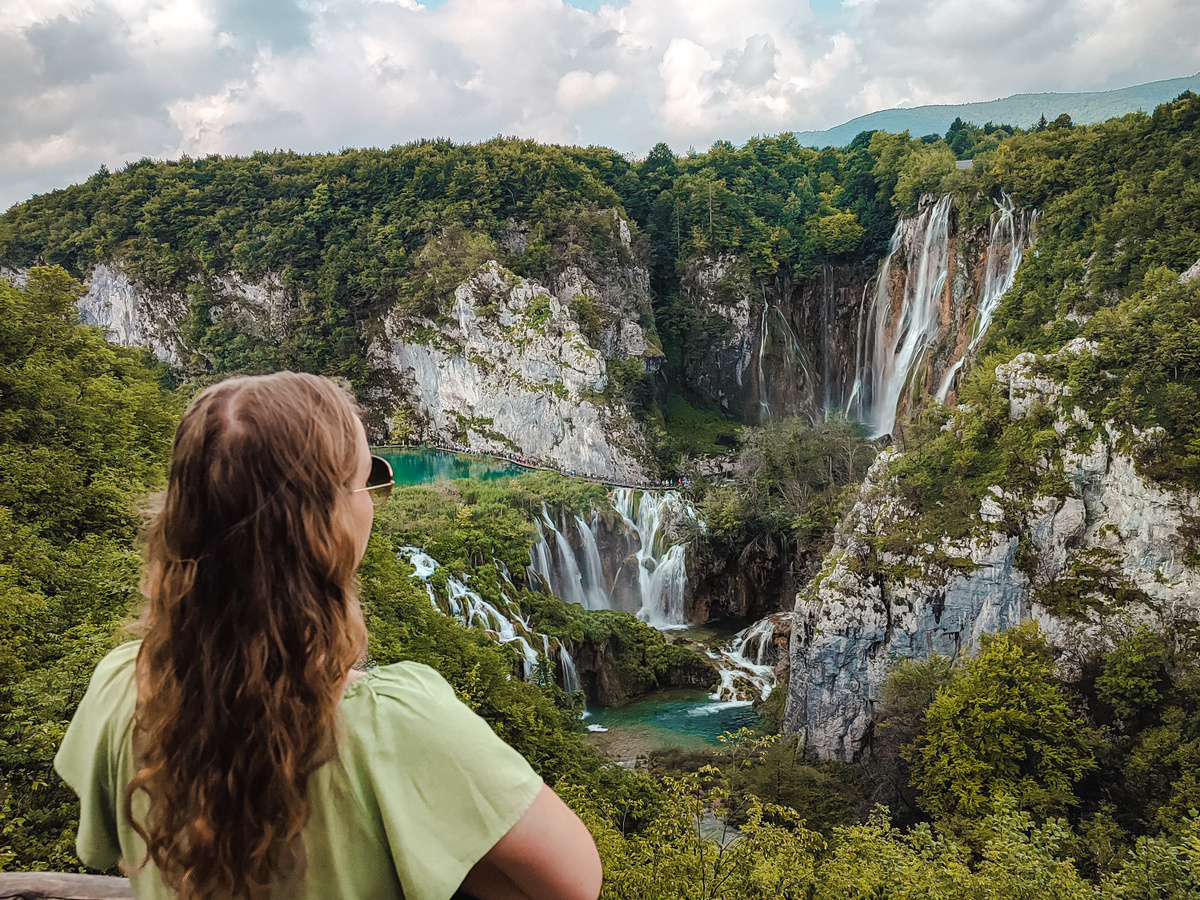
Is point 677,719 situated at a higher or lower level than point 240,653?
lower

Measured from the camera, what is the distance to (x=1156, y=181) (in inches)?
899

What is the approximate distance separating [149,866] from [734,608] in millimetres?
27057

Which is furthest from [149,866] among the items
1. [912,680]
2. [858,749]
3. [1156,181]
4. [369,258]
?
[369,258]

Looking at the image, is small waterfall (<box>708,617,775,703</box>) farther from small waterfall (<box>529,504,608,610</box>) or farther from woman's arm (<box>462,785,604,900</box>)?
woman's arm (<box>462,785,604,900</box>)

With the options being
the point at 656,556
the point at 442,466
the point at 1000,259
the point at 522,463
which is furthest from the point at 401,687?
the point at 442,466

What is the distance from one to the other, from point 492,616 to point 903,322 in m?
25.2

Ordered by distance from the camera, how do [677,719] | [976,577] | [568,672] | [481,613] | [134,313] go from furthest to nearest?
1. [134,313]
2. [568,672]
3. [677,719]
4. [481,613]
5. [976,577]

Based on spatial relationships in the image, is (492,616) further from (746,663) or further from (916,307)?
(916,307)

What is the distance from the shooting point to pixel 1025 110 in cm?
9662

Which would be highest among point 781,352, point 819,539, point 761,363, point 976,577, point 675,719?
point 781,352

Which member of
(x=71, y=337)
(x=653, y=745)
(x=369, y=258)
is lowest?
(x=653, y=745)

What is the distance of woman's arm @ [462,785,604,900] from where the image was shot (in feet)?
3.19

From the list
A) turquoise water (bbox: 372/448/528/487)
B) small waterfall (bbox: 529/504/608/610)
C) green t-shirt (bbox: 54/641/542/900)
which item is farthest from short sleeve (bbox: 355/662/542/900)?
turquoise water (bbox: 372/448/528/487)

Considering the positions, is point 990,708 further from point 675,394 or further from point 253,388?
point 675,394
